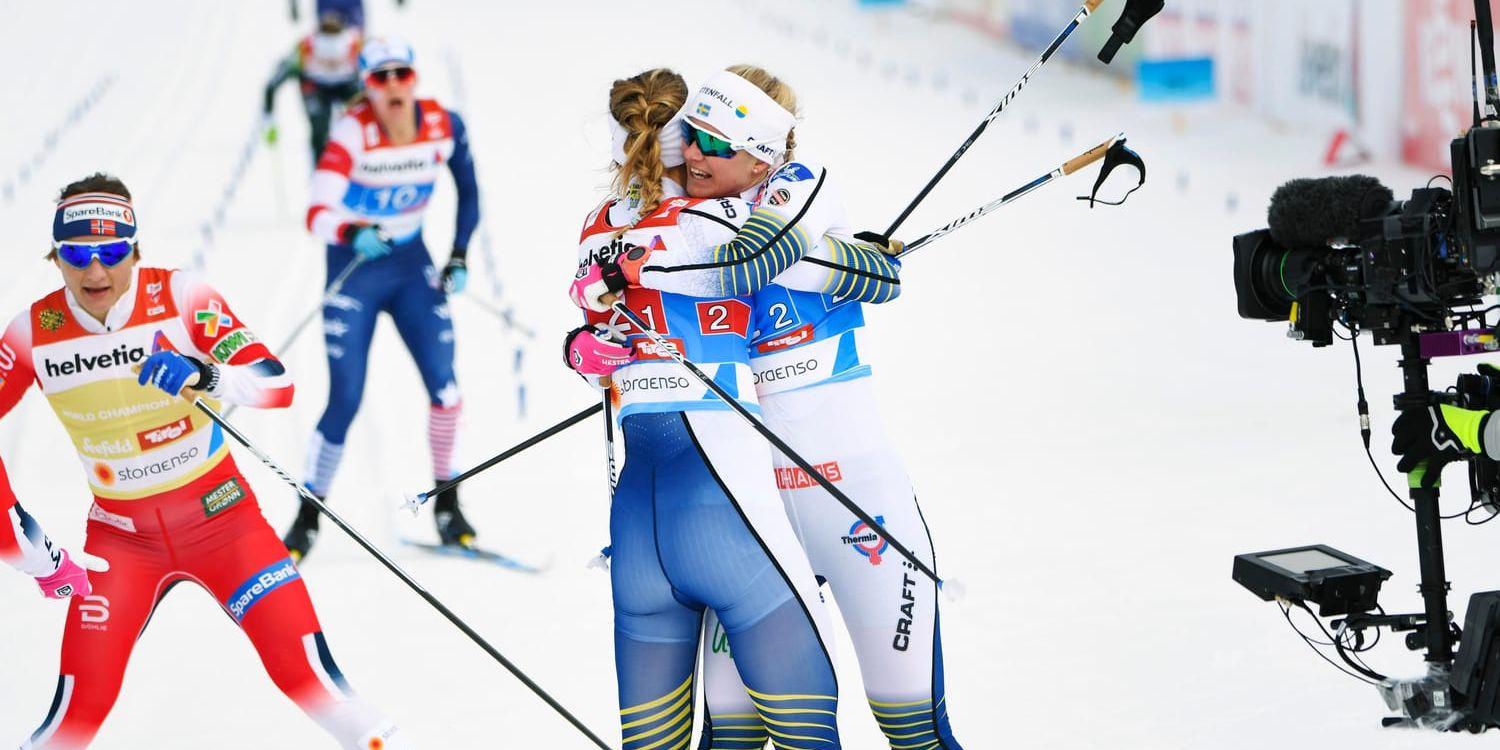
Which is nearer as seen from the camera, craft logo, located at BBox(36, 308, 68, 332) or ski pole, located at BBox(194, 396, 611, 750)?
ski pole, located at BBox(194, 396, 611, 750)

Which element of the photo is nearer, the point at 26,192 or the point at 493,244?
Answer: the point at 493,244

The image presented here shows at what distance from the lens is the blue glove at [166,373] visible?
409cm

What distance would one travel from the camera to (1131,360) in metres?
9.70

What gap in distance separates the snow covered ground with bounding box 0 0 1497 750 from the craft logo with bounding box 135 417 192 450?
1.29 meters

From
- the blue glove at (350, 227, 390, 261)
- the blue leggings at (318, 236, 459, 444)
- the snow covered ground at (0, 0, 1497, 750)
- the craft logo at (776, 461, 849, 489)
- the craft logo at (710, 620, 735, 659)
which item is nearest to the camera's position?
the craft logo at (710, 620, 735, 659)

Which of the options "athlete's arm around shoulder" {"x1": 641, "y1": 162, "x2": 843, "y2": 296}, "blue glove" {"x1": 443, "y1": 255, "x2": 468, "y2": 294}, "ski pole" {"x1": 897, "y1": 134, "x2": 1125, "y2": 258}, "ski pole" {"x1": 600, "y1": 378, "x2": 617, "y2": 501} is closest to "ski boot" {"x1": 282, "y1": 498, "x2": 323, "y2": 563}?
"blue glove" {"x1": 443, "y1": 255, "x2": 468, "y2": 294}

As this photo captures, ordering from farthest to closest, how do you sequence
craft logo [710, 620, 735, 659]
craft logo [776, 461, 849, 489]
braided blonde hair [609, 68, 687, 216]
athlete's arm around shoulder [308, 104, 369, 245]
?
athlete's arm around shoulder [308, 104, 369, 245] → craft logo [776, 461, 849, 489] → craft logo [710, 620, 735, 659] → braided blonde hair [609, 68, 687, 216]

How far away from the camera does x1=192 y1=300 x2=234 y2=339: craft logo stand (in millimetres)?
4332

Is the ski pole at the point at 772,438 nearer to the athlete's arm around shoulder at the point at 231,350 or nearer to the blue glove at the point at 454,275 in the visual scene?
the athlete's arm around shoulder at the point at 231,350

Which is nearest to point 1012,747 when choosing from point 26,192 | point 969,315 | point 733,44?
point 969,315

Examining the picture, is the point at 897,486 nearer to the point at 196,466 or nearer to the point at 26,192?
the point at 196,466

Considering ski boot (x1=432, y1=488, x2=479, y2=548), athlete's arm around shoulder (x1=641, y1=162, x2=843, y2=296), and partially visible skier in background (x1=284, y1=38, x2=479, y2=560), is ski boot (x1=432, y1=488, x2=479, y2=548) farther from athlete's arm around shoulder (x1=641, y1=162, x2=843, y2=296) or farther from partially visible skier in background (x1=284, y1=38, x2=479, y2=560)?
athlete's arm around shoulder (x1=641, y1=162, x2=843, y2=296)

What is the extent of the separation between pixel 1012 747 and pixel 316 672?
1912 mm

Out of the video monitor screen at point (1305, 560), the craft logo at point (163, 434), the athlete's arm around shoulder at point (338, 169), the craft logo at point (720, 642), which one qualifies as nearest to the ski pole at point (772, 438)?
the craft logo at point (720, 642)
